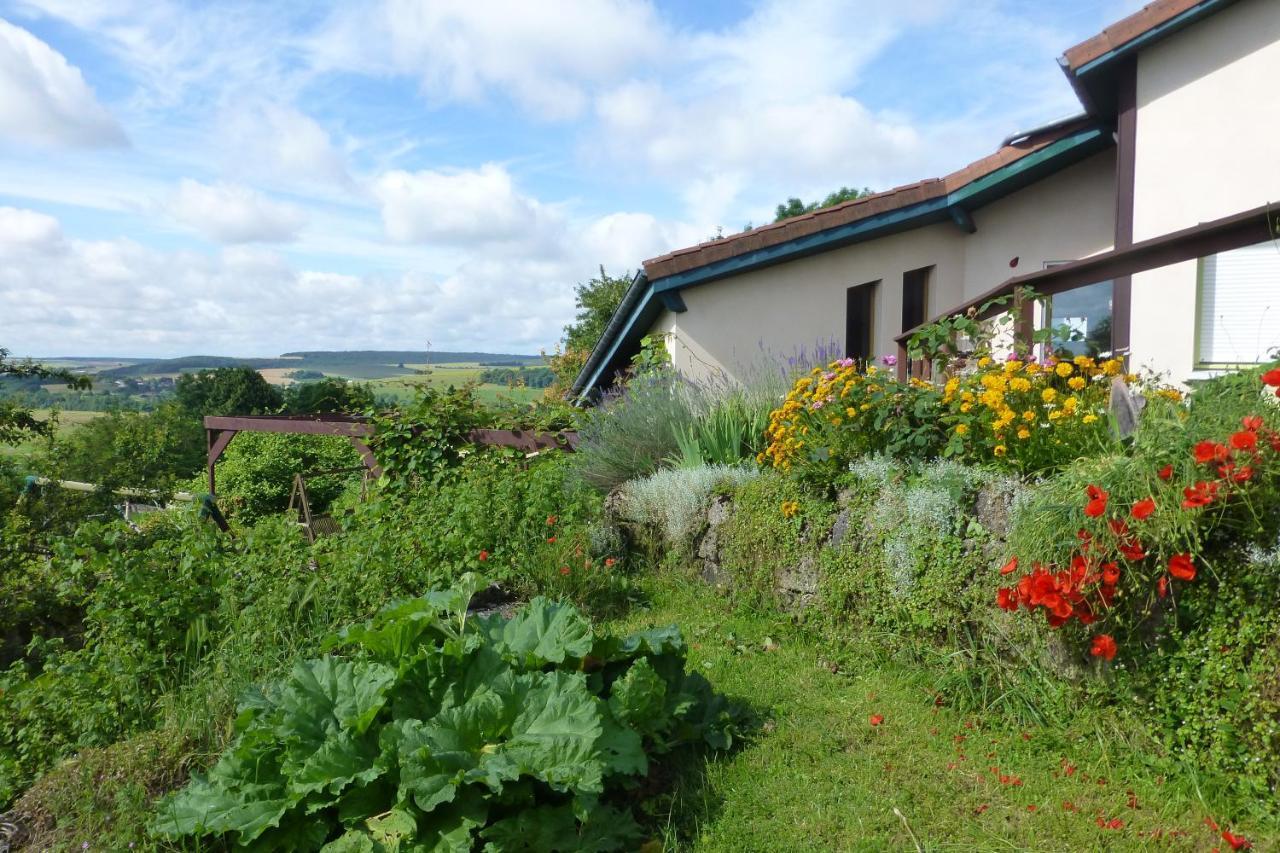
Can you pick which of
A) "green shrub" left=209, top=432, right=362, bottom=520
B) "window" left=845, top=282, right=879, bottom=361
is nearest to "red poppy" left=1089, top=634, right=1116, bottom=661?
"window" left=845, top=282, right=879, bottom=361

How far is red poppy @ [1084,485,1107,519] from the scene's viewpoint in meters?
2.94

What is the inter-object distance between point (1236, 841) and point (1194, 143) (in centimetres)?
619

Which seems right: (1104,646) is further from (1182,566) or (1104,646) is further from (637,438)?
(637,438)

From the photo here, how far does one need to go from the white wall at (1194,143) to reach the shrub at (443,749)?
5.34 meters

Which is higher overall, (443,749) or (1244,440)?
(1244,440)

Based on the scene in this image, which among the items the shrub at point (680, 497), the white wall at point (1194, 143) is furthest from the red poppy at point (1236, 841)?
the white wall at point (1194, 143)

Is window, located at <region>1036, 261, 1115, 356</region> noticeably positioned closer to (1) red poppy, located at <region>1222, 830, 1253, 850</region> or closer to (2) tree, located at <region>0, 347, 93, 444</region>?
(1) red poppy, located at <region>1222, 830, 1253, 850</region>

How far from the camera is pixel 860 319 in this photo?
10312mm

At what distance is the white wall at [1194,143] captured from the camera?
6445mm

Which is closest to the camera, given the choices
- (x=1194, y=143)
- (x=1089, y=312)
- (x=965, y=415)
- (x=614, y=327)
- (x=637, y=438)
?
(x=965, y=415)

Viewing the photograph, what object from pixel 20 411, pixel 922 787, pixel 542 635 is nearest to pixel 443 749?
pixel 542 635

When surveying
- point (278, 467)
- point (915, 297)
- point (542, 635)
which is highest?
point (915, 297)

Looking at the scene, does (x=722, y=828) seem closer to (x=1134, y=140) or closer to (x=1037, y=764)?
(x=1037, y=764)

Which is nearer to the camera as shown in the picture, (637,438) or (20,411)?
(637,438)
